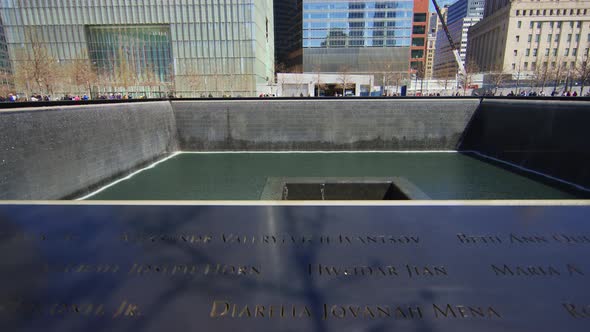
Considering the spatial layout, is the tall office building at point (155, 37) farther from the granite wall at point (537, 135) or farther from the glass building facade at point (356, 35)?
the granite wall at point (537, 135)

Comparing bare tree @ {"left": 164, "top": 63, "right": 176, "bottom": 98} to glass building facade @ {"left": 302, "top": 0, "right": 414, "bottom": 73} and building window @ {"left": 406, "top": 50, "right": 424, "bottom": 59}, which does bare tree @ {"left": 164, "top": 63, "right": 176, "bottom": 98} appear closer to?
glass building facade @ {"left": 302, "top": 0, "right": 414, "bottom": 73}

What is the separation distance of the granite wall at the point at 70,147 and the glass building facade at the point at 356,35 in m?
55.7

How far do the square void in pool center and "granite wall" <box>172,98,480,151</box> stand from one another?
70cm

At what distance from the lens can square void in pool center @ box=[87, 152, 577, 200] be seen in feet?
30.9

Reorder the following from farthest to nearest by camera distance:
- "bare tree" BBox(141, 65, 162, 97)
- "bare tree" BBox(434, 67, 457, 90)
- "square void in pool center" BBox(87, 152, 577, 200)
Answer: "bare tree" BBox(434, 67, 457, 90) < "bare tree" BBox(141, 65, 162, 97) < "square void in pool center" BBox(87, 152, 577, 200)

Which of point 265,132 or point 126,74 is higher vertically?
point 126,74

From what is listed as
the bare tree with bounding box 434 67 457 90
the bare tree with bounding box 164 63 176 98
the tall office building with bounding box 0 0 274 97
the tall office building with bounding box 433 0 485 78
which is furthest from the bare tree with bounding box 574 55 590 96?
the tall office building with bounding box 433 0 485 78

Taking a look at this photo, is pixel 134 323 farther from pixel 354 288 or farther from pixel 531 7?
pixel 531 7

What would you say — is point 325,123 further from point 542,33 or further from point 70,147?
point 542,33

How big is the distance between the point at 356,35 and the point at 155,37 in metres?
36.7

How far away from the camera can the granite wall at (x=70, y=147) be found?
6.89m

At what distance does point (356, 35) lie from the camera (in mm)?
63781

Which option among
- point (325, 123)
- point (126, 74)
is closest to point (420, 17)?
point (126, 74)

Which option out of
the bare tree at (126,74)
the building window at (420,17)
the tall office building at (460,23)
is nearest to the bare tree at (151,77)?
Result: the bare tree at (126,74)
